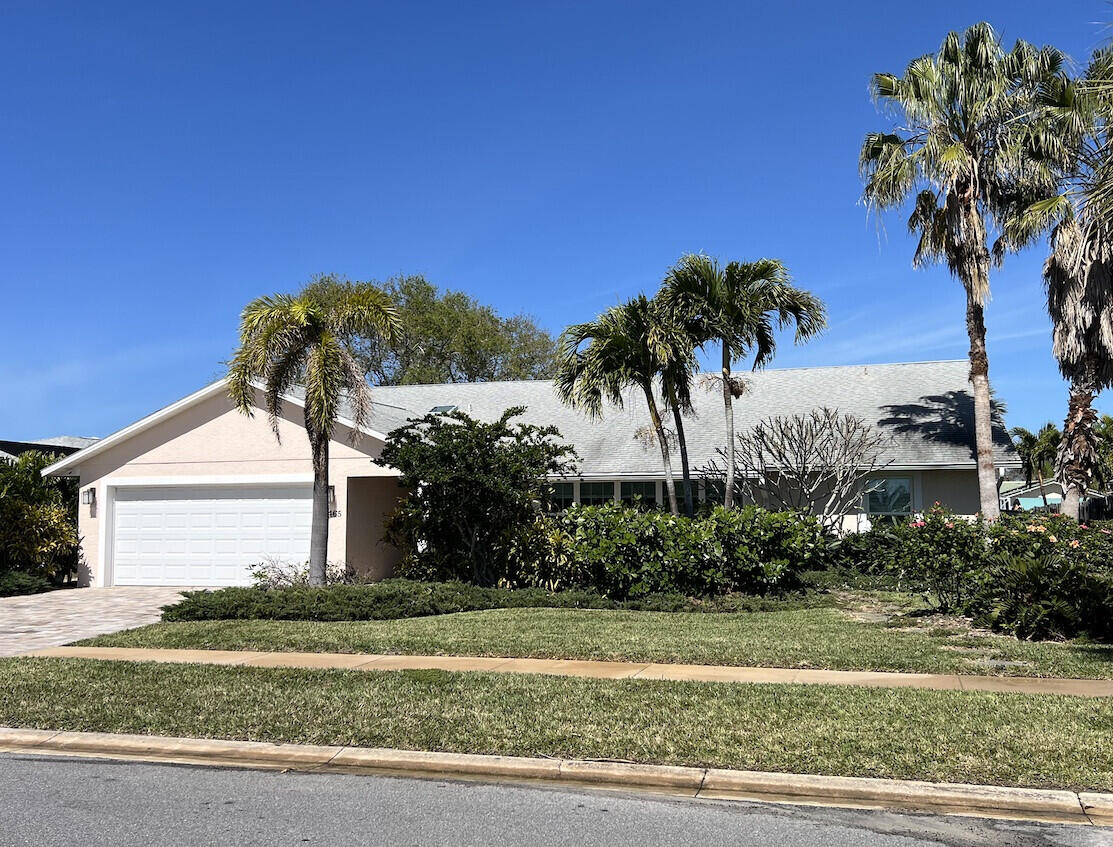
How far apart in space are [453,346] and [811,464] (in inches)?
1121

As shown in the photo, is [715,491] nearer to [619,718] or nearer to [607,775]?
[619,718]

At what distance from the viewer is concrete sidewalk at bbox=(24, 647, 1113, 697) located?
8.87m

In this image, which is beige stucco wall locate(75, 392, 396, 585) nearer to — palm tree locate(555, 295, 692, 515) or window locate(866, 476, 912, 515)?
palm tree locate(555, 295, 692, 515)

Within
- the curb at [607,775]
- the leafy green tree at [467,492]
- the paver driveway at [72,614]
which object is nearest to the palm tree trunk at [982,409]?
the leafy green tree at [467,492]

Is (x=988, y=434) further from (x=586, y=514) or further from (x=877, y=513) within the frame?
(x=586, y=514)

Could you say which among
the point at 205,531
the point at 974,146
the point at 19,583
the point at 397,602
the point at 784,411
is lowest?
the point at 397,602

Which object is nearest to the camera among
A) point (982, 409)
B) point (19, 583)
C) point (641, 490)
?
point (982, 409)

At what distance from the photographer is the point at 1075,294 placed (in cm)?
1878

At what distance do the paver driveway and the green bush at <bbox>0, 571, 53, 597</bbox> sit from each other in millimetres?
242

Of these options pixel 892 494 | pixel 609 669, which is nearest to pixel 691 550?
pixel 609 669

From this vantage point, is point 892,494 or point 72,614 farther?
point 892,494

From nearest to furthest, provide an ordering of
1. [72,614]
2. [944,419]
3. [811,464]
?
[72,614], [811,464], [944,419]

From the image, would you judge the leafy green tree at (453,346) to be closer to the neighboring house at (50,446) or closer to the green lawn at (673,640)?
the neighboring house at (50,446)

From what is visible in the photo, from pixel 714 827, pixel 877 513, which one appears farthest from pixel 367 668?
pixel 877 513
